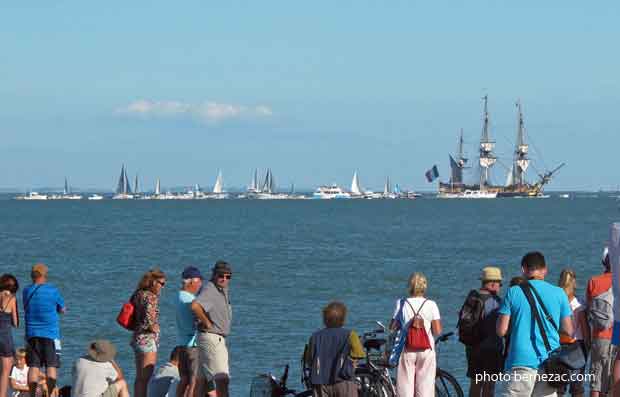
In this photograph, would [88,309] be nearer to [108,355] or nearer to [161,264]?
[161,264]

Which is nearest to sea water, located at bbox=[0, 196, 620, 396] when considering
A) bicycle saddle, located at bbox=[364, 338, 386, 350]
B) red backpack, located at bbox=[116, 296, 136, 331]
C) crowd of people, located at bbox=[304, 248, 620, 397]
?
red backpack, located at bbox=[116, 296, 136, 331]

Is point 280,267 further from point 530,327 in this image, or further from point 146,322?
point 530,327

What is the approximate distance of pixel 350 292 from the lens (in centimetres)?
3850

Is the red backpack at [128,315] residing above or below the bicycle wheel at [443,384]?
above

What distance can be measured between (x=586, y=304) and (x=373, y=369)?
1889 mm

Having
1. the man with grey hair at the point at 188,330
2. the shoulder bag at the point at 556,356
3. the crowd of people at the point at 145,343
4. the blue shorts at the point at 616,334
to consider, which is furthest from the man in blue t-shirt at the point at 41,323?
the blue shorts at the point at 616,334

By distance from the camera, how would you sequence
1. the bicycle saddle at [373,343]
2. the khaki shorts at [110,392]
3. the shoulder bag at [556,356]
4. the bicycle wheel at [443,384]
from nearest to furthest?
the shoulder bag at [556,356] → the khaki shorts at [110,392] → the bicycle saddle at [373,343] → the bicycle wheel at [443,384]

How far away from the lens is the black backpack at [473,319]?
901cm

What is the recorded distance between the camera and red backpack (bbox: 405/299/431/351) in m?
8.75

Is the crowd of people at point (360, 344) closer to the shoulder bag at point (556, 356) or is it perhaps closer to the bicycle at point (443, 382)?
the shoulder bag at point (556, 356)

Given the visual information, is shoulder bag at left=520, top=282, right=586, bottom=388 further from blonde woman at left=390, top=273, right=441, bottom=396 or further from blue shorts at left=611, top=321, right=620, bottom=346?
blonde woman at left=390, top=273, right=441, bottom=396

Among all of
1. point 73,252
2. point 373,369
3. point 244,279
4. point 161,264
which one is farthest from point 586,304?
point 73,252

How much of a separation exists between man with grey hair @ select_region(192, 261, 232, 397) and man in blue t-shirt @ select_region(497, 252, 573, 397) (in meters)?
2.76

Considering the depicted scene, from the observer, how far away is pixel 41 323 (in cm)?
1035
